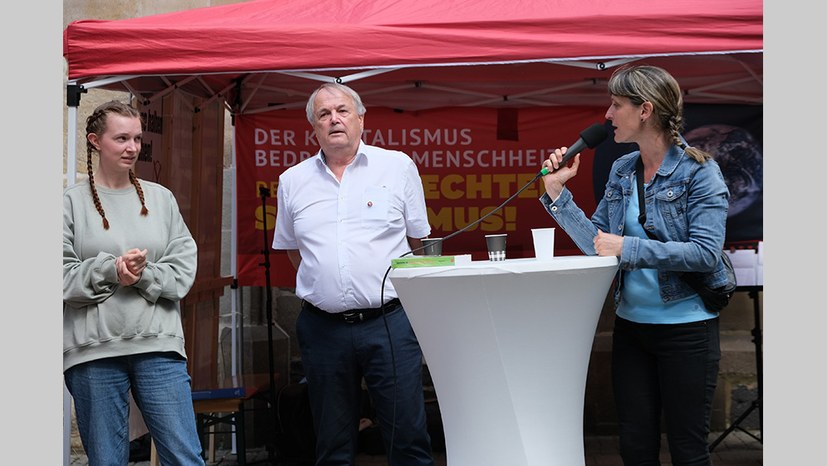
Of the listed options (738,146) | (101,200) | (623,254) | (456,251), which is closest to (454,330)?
(623,254)

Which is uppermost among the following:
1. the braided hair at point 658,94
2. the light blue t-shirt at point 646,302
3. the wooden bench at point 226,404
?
the braided hair at point 658,94

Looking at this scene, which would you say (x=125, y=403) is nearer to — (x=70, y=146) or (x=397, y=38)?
(x=70, y=146)

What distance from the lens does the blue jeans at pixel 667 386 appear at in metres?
2.90

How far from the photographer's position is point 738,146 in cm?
595

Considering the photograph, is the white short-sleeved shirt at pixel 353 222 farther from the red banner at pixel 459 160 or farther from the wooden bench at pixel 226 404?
the red banner at pixel 459 160

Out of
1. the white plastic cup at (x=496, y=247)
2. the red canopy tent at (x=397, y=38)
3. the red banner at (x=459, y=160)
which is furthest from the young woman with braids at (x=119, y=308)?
the red banner at (x=459, y=160)

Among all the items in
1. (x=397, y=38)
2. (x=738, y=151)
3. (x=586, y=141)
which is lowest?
(x=586, y=141)

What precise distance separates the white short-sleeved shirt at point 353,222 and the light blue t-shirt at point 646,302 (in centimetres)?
99

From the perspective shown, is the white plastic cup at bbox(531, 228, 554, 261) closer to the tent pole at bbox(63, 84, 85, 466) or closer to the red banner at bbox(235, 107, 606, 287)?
the tent pole at bbox(63, 84, 85, 466)

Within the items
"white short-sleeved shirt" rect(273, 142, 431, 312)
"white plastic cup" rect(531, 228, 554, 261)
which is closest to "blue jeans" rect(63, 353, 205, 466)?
"white short-sleeved shirt" rect(273, 142, 431, 312)

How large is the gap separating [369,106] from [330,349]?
274 centimetres

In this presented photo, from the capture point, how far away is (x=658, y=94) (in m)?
2.95

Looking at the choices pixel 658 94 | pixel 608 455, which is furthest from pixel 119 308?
pixel 608 455

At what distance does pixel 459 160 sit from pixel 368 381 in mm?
2701
